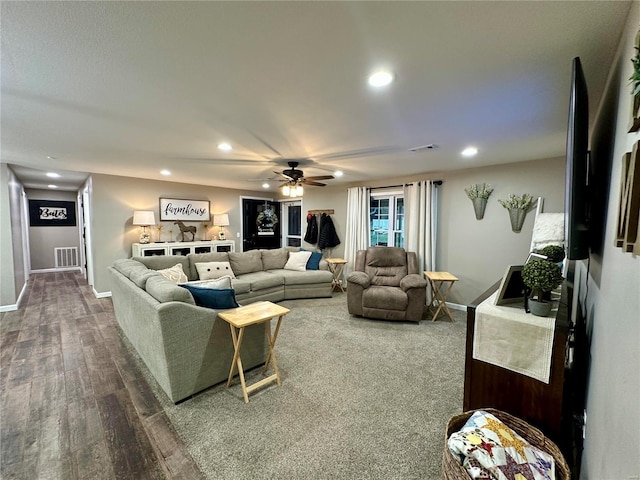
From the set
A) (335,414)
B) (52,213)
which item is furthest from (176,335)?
(52,213)

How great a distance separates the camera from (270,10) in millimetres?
1106

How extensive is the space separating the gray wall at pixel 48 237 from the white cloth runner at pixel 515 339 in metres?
9.91

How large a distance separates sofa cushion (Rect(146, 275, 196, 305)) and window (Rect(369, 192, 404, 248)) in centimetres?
392

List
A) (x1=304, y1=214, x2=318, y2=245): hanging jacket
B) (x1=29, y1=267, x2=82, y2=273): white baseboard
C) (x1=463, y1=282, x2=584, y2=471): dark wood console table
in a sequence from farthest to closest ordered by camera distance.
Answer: (x1=29, y1=267, x2=82, y2=273): white baseboard, (x1=304, y1=214, x2=318, y2=245): hanging jacket, (x1=463, y1=282, x2=584, y2=471): dark wood console table

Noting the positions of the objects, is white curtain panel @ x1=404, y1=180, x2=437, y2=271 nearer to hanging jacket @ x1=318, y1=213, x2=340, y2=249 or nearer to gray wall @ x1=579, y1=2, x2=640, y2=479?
hanging jacket @ x1=318, y1=213, x2=340, y2=249

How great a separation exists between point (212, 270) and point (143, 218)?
1.94m

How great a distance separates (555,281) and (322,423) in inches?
67.5

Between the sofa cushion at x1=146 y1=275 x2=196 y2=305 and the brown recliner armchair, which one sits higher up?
the sofa cushion at x1=146 y1=275 x2=196 y2=305

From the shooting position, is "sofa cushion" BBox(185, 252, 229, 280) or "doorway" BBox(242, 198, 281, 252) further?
"doorway" BBox(242, 198, 281, 252)

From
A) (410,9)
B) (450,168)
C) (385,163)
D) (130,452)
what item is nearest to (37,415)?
(130,452)

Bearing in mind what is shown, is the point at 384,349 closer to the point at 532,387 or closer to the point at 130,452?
the point at 532,387

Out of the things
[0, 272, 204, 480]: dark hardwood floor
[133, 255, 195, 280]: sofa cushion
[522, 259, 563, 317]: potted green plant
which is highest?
[522, 259, 563, 317]: potted green plant

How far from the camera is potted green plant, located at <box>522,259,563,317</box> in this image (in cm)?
139

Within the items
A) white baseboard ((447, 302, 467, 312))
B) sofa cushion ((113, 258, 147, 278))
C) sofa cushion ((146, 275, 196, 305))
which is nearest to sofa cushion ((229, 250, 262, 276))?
sofa cushion ((113, 258, 147, 278))
